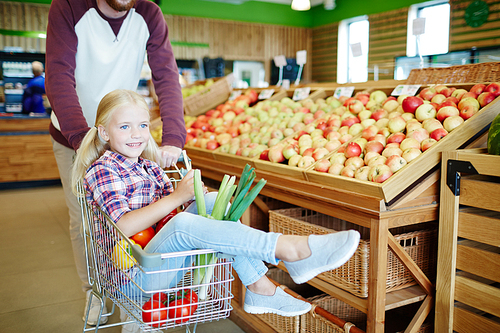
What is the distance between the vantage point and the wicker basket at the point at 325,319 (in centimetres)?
193

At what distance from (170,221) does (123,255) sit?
0.64 feet

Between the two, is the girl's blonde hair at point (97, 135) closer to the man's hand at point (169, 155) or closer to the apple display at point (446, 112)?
the man's hand at point (169, 155)

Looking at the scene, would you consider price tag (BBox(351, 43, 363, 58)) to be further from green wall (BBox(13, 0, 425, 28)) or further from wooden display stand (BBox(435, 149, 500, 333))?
green wall (BBox(13, 0, 425, 28))

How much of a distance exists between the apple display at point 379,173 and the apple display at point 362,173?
28 millimetres

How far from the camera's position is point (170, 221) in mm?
1311

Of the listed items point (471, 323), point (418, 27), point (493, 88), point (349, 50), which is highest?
point (349, 50)

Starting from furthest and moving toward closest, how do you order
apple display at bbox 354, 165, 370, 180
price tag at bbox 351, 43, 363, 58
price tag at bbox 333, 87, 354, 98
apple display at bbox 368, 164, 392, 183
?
price tag at bbox 351, 43, 363, 58, price tag at bbox 333, 87, 354, 98, apple display at bbox 354, 165, 370, 180, apple display at bbox 368, 164, 392, 183

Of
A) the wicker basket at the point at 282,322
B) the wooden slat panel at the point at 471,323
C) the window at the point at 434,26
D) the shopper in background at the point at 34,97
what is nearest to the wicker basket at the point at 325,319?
the wicker basket at the point at 282,322

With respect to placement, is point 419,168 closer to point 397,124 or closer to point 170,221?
point 397,124

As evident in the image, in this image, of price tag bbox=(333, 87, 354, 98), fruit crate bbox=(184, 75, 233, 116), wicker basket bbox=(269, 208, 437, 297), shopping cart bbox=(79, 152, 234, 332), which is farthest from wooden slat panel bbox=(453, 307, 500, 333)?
fruit crate bbox=(184, 75, 233, 116)

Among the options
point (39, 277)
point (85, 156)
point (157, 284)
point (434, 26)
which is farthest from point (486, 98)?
point (434, 26)

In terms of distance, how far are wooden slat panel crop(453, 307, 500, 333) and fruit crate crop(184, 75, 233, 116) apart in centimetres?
302

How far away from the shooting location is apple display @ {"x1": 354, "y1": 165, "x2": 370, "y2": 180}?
1.87 meters

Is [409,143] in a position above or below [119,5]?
below
